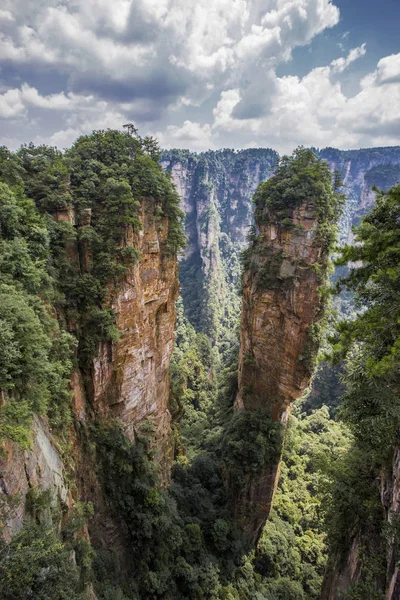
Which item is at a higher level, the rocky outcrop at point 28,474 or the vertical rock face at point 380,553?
the rocky outcrop at point 28,474

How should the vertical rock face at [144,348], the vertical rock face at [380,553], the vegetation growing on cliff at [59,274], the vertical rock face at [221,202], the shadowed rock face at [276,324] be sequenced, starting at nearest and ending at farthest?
the vegetation growing on cliff at [59,274]
the vertical rock face at [380,553]
the vertical rock face at [144,348]
the shadowed rock face at [276,324]
the vertical rock face at [221,202]

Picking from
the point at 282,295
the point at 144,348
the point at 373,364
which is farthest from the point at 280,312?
the point at 373,364

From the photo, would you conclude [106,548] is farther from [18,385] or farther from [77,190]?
[77,190]

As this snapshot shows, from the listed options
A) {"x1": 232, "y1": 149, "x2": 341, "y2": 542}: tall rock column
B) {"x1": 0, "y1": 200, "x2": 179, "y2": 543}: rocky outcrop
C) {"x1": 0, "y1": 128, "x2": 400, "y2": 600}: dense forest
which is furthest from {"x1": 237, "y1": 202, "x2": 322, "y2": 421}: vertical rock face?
{"x1": 0, "y1": 200, "x2": 179, "y2": 543}: rocky outcrop

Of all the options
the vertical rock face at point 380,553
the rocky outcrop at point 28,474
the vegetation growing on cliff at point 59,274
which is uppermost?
the vegetation growing on cliff at point 59,274

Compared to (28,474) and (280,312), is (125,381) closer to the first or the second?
(28,474)

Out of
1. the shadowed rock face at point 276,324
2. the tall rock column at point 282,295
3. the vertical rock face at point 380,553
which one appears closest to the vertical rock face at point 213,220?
the shadowed rock face at point 276,324

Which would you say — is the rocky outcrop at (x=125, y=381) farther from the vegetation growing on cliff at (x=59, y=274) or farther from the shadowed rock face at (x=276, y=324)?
the shadowed rock face at (x=276, y=324)
